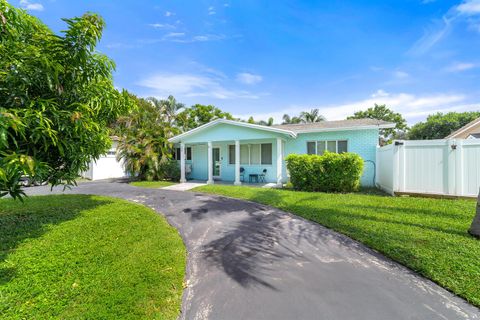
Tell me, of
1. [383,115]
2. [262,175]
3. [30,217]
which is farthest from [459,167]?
[383,115]

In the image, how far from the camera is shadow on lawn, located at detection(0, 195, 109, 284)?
428 centimetres

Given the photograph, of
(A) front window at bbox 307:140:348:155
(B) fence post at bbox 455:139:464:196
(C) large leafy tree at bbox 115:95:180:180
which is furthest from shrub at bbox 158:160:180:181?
(B) fence post at bbox 455:139:464:196

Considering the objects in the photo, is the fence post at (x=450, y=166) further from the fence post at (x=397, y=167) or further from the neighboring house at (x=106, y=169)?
the neighboring house at (x=106, y=169)

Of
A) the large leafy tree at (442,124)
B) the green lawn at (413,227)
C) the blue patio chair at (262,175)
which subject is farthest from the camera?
the large leafy tree at (442,124)

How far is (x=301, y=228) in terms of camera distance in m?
5.43

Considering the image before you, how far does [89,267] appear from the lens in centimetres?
352

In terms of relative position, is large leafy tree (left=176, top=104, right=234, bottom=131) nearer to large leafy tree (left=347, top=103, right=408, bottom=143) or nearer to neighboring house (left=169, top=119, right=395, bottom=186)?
neighboring house (left=169, top=119, right=395, bottom=186)

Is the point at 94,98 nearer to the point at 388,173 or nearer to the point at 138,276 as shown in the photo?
the point at 138,276

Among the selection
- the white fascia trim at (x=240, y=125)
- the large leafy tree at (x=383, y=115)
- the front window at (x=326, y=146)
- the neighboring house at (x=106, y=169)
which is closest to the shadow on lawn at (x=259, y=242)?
the white fascia trim at (x=240, y=125)

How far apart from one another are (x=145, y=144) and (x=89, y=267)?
1210cm

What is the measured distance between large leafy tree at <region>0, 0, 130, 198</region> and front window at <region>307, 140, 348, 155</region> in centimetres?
1060

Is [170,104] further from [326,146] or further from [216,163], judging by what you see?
[326,146]

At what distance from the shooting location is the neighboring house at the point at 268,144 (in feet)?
37.2

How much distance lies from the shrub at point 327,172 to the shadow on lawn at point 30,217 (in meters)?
8.35
